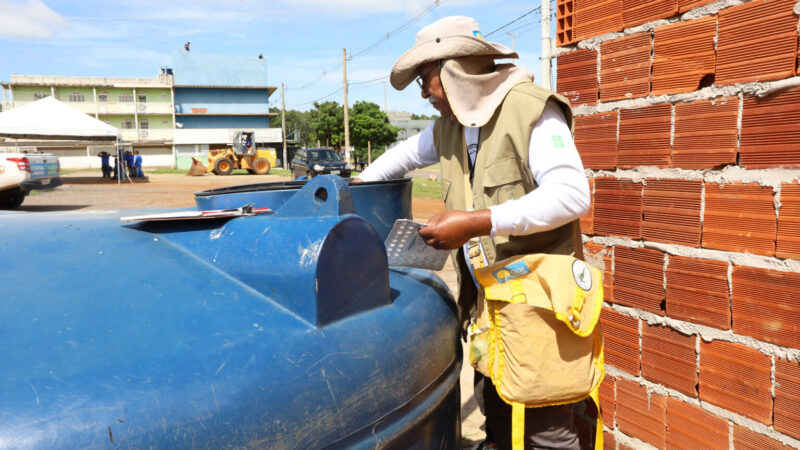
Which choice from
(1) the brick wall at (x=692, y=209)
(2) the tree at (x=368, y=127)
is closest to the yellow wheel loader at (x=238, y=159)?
(2) the tree at (x=368, y=127)

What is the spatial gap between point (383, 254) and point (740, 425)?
1.40 m

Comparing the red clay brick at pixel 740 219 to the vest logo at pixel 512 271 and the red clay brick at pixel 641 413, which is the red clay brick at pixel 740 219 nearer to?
the red clay brick at pixel 641 413

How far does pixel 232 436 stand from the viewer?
0.92 metres

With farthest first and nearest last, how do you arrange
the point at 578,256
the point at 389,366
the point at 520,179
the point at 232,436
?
the point at 578,256 < the point at 520,179 < the point at 389,366 < the point at 232,436

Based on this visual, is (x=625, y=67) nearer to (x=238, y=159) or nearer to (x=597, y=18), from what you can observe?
(x=597, y=18)

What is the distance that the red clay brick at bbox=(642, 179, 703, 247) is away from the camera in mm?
1877

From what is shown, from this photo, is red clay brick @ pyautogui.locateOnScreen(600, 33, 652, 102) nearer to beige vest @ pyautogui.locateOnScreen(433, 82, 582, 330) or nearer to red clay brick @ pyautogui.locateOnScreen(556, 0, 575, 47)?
red clay brick @ pyautogui.locateOnScreen(556, 0, 575, 47)

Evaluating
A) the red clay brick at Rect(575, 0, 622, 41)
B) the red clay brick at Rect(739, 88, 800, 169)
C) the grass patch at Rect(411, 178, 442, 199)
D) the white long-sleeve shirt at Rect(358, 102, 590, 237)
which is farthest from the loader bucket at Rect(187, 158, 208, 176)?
the red clay brick at Rect(739, 88, 800, 169)

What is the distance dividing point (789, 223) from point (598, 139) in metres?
0.77

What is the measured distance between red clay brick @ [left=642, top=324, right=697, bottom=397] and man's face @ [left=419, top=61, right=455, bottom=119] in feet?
3.70

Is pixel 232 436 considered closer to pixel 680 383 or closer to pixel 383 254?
pixel 383 254

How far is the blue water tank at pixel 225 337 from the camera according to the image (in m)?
0.88

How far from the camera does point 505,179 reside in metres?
1.60

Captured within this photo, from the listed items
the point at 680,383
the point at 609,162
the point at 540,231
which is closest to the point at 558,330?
the point at 540,231
